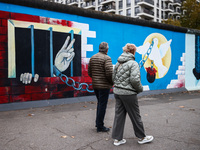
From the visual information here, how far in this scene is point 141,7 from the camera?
173ft

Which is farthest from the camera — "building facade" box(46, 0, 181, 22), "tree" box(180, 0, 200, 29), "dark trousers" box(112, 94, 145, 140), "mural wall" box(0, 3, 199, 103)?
"building facade" box(46, 0, 181, 22)

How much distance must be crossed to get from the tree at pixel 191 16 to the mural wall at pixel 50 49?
16107 mm

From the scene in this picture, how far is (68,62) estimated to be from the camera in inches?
294

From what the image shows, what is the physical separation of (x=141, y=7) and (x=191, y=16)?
3150 cm

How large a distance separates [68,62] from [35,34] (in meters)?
1.50

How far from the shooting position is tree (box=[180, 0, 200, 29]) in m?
22.8

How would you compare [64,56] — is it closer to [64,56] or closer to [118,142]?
[64,56]

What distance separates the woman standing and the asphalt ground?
0.22m

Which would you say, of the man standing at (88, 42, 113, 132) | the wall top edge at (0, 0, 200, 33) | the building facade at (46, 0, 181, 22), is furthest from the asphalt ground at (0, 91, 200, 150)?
the building facade at (46, 0, 181, 22)

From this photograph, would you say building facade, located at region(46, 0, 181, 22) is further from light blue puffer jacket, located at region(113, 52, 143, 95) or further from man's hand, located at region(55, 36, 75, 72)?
light blue puffer jacket, located at region(113, 52, 143, 95)

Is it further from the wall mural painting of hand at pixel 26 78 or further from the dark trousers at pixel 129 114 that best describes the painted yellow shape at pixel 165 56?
the dark trousers at pixel 129 114

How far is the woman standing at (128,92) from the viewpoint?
337cm

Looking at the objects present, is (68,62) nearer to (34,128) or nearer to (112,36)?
(112,36)

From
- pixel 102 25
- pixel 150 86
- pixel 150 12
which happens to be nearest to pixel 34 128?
pixel 102 25
